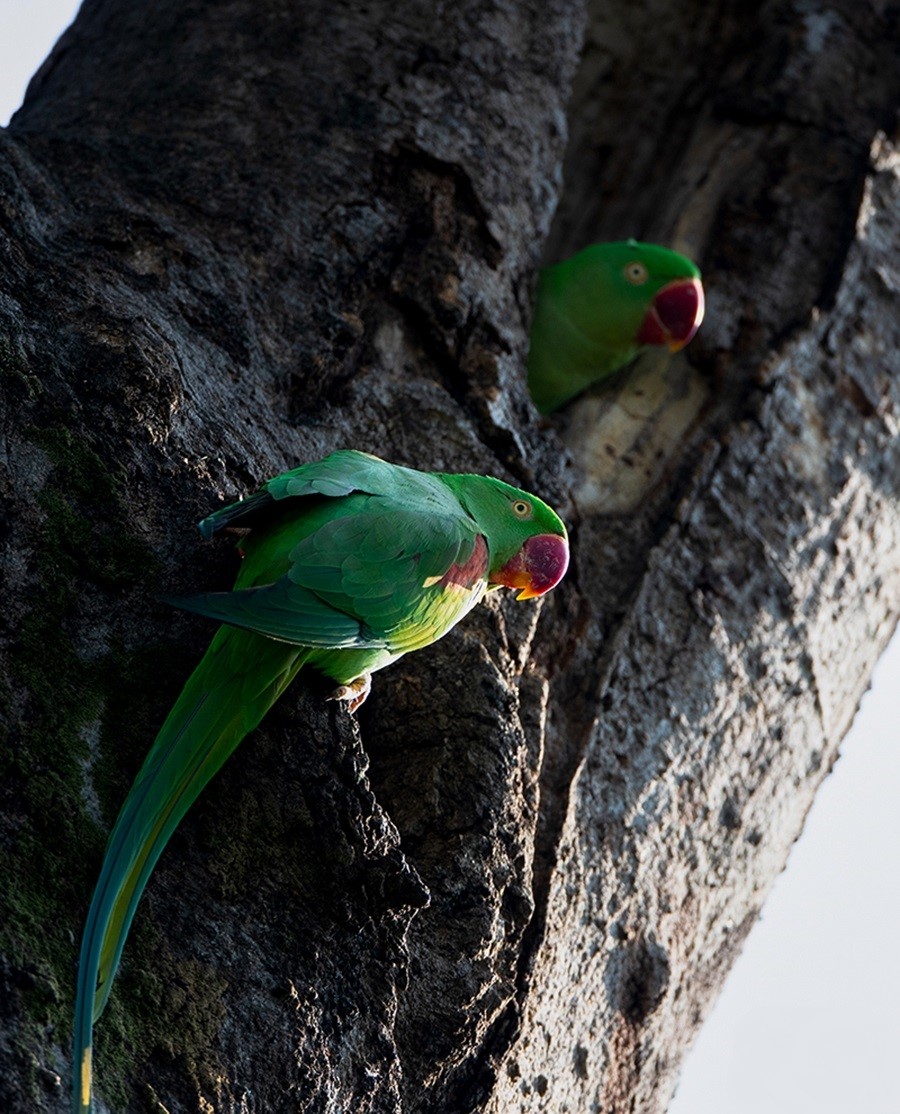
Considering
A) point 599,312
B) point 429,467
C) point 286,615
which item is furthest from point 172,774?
point 599,312

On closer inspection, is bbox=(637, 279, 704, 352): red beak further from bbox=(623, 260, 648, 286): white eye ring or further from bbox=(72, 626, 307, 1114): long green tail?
bbox=(72, 626, 307, 1114): long green tail

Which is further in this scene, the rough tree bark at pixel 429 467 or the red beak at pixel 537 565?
the red beak at pixel 537 565

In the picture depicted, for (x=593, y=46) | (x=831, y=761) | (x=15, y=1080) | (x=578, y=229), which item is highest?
(x=15, y=1080)

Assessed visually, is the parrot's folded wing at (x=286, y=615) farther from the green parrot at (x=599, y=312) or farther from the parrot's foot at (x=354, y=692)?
the green parrot at (x=599, y=312)

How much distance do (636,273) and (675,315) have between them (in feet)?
1.13

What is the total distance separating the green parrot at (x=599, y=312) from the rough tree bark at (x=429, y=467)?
5.6 inches

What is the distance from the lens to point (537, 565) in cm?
221

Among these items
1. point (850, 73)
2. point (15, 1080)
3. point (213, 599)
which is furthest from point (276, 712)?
point (850, 73)

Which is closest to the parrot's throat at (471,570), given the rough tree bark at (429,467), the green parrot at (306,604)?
the green parrot at (306,604)

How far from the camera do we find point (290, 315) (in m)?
2.39

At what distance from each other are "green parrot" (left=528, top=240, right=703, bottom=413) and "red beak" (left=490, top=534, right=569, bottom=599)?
1557 millimetres

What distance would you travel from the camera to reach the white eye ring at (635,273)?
152 inches

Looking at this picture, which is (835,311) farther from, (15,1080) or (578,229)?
(15,1080)

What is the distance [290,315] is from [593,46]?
2.45m
